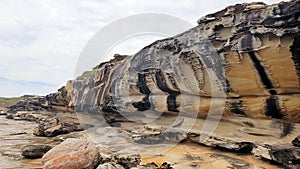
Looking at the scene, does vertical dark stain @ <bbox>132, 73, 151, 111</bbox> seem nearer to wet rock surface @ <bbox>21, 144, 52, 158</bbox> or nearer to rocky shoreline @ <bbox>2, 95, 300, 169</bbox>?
rocky shoreline @ <bbox>2, 95, 300, 169</bbox>

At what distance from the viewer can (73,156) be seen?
722 cm

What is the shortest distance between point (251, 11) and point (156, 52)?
5112 millimetres

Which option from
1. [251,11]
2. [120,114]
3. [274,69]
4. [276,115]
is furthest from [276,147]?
[120,114]

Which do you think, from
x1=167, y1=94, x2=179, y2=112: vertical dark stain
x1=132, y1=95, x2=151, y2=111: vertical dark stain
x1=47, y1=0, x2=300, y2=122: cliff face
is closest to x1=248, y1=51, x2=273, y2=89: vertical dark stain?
x1=47, y1=0, x2=300, y2=122: cliff face

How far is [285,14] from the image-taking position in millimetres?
6676

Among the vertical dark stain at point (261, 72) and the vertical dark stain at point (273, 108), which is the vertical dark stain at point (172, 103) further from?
the vertical dark stain at point (261, 72)

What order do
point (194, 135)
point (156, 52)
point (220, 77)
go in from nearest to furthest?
1. point (220, 77)
2. point (194, 135)
3. point (156, 52)

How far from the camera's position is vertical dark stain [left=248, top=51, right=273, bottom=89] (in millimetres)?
7535

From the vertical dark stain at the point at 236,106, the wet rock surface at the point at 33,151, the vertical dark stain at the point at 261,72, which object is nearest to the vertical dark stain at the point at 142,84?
the vertical dark stain at the point at 236,106

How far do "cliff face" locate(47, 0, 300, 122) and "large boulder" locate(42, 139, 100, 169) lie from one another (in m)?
4.58

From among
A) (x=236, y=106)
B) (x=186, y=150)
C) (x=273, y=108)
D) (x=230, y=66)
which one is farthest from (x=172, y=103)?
(x=273, y=108)

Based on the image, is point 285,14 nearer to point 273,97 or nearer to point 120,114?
point 273,97

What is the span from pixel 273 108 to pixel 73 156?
592 centimetres

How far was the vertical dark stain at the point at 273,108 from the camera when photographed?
772 centimetres
